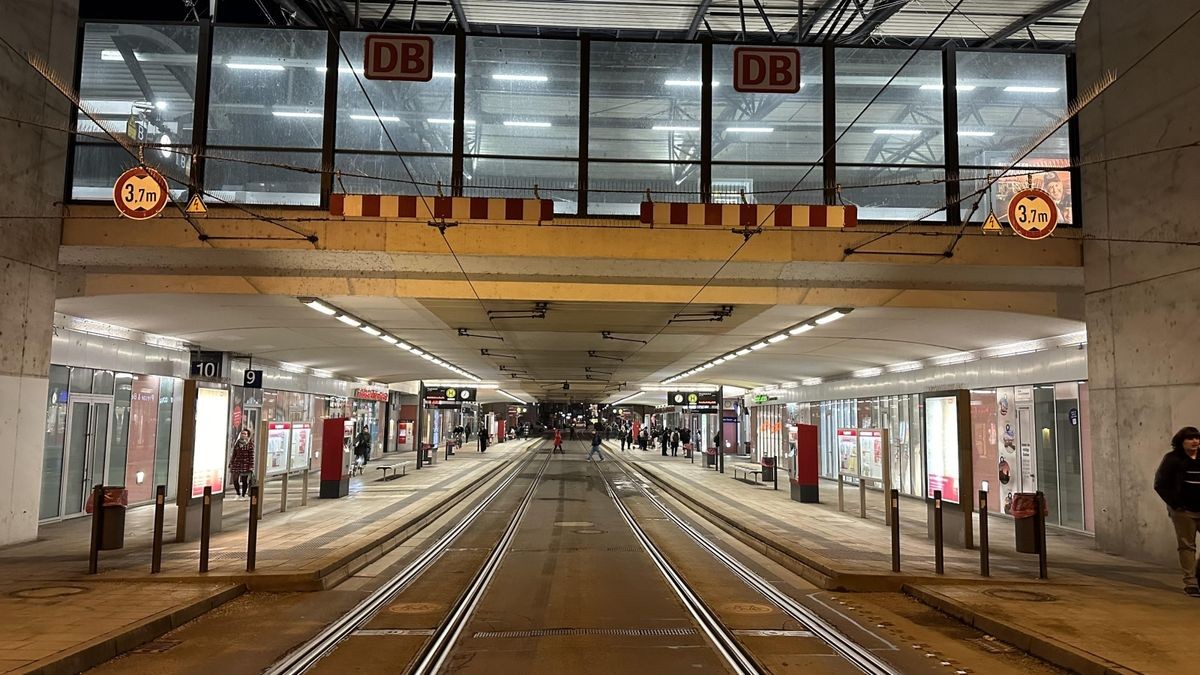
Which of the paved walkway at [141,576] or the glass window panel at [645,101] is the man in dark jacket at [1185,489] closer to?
the glass window panel at [645,101]

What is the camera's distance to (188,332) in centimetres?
1797

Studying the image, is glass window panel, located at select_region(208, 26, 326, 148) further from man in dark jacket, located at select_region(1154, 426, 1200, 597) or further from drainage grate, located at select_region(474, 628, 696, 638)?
man in dark jacket, located at select_region(1154, 426, 1200, 597)

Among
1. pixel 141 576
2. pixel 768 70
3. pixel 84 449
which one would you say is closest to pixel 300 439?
pixel 84 449

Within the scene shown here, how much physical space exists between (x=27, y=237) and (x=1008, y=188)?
15.4m

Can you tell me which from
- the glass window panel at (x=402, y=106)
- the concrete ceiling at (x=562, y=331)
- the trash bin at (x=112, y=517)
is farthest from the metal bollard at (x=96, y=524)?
the glass window panel at (x=402, y=106)

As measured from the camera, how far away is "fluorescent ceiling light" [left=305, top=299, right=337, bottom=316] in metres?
14.2

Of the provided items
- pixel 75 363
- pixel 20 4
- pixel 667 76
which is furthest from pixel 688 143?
pixel 75 363

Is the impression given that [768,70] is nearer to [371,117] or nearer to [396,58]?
[396,58]

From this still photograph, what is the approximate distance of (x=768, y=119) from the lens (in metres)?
13.7

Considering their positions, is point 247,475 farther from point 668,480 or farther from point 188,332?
point 668,480

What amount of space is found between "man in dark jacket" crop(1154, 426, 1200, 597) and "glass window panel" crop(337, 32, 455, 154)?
10955 millimetres

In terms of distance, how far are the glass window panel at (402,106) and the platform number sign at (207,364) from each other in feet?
30.5

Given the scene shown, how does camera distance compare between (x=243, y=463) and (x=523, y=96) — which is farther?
(x=243, y=463)

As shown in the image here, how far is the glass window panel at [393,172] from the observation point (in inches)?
528
